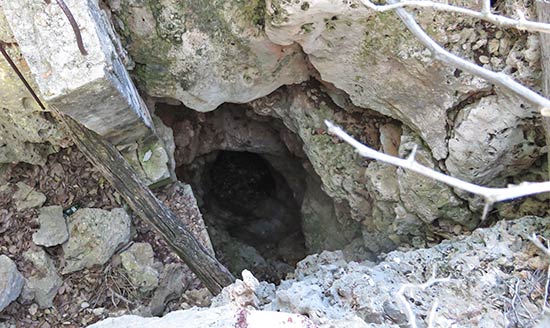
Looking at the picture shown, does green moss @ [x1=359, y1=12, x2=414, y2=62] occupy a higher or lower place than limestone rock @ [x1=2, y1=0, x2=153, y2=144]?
lower

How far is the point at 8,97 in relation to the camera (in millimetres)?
2400

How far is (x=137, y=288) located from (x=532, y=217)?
2337 mm

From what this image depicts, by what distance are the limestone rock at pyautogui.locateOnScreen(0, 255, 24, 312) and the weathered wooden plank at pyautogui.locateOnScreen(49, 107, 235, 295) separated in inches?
30.3

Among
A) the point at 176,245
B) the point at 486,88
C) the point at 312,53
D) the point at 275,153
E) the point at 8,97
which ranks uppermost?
the point at 8,97

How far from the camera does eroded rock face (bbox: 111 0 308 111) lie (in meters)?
2.56

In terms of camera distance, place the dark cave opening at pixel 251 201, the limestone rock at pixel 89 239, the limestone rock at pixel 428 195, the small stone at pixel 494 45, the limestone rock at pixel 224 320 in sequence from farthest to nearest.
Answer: the dark cave opening at pixel 251 201, the limestone rock at pixel 89 239, the limestone rock at pixel 428 195, the small stone at pixel 494 45, the limestone rock at pixel 224 320

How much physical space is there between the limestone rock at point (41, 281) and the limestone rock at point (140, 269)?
1.41 feet

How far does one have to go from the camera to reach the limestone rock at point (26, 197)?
2.99 metres

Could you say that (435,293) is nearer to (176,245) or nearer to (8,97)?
(176,245)

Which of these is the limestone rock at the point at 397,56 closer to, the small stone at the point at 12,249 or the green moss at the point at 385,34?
the green moss at the point at 385,34

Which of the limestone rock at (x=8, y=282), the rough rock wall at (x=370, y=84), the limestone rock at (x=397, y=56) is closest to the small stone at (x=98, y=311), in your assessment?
the limestone rock at (x=8, y=282)

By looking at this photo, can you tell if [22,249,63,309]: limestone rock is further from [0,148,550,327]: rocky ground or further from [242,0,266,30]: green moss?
[242,0,266,30]: green moss

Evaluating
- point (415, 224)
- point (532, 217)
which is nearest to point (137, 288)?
point (415, 224)

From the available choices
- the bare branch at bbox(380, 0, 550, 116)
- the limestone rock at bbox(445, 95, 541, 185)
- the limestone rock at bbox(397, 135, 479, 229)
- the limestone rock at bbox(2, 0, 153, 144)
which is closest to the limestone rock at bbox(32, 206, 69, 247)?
the limestone rock at bbox(2, 0, 153, 144)
